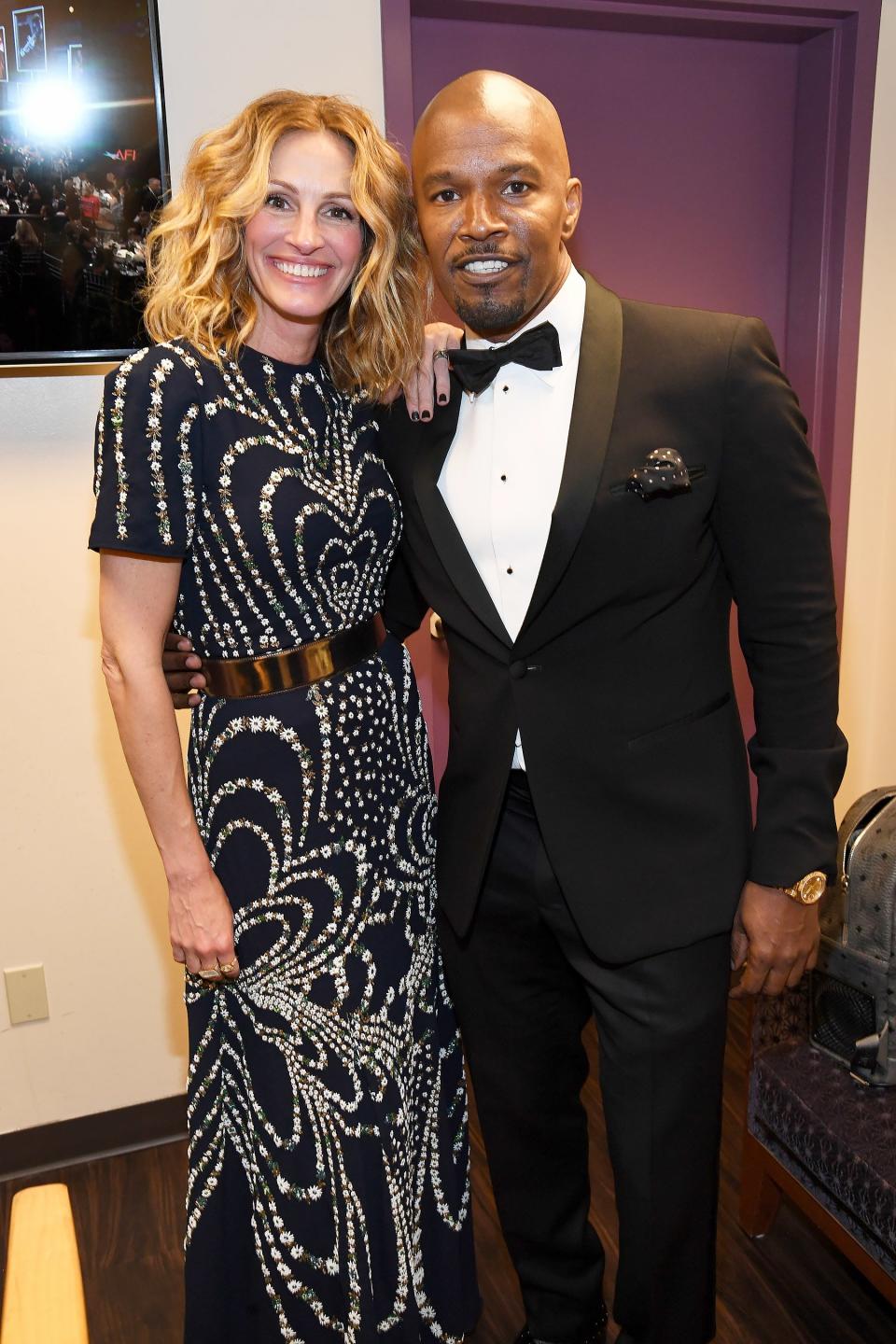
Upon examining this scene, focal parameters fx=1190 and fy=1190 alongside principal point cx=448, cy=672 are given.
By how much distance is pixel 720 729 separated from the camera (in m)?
1.51

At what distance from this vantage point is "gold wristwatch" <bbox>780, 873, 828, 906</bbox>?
146 cm

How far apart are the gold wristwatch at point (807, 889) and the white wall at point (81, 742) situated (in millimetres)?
1361

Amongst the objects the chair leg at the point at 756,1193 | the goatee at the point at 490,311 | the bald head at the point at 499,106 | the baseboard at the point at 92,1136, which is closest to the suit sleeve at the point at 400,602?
the goatee at the point at 490,311

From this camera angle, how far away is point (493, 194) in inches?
57.0

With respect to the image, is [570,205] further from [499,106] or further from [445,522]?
[445,522]

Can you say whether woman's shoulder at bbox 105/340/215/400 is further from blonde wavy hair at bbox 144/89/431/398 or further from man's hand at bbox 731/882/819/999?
man's hand at bbox 731/882/819/999

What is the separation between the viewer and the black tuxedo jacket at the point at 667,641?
4.64ft

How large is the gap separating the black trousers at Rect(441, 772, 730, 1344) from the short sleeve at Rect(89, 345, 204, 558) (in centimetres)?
56

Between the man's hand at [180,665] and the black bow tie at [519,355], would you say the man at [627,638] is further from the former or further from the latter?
the man's hand at [180,665]

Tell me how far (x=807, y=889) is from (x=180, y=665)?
0.83 metres

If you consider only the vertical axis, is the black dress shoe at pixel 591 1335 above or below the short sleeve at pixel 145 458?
below

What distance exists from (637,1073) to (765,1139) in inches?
25.1

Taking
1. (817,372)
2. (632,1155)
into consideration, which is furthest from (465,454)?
(817,372)

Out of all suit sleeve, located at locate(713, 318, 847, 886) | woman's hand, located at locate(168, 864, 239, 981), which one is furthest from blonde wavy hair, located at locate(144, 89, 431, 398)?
woman's hand, located at locate(168, 864, 239, 981)
